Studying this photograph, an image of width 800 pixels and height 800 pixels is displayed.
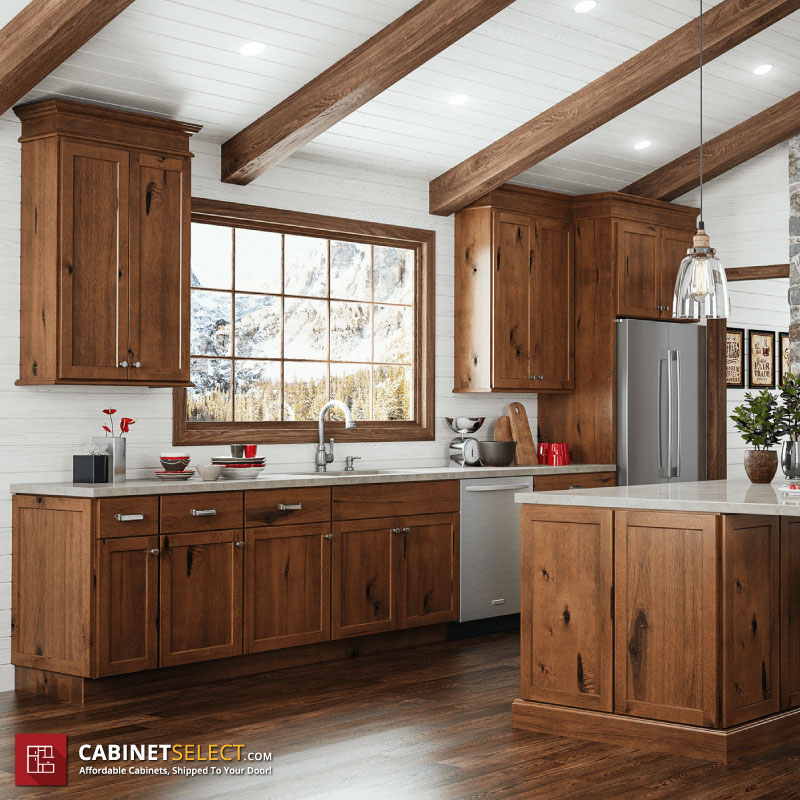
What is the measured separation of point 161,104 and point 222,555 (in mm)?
2054

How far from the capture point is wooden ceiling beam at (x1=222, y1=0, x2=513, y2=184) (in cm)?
468

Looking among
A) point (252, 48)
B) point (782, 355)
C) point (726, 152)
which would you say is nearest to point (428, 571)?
point (252, 48)

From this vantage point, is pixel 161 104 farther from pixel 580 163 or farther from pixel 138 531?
pixel 580 163

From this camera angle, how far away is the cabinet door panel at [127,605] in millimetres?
4477

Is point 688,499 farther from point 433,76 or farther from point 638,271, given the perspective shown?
point 638,271

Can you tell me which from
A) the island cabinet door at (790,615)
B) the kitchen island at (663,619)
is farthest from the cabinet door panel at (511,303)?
the island cabinet door at (790,615)

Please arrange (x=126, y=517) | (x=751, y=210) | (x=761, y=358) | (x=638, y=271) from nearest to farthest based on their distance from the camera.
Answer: (x=126, y=517) → (x=638, y=271) → (x=751, y=210) → (x=761, y=358)

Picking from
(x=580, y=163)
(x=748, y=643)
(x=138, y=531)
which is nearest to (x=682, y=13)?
(x=580, y=163)

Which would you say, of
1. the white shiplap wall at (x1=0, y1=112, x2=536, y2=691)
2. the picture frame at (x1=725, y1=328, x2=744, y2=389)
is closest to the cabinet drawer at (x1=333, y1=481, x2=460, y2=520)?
the white shiplap wall at (x1=0, y1=112, x2=536, y2=691)

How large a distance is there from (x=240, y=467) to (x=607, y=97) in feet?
8.64

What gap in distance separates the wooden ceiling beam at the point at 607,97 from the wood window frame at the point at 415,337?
15.5 inches

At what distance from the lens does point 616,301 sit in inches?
268

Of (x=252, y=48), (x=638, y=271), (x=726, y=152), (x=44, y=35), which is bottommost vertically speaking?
(x=638, y=271)

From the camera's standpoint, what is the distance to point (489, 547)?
6.11 meters
